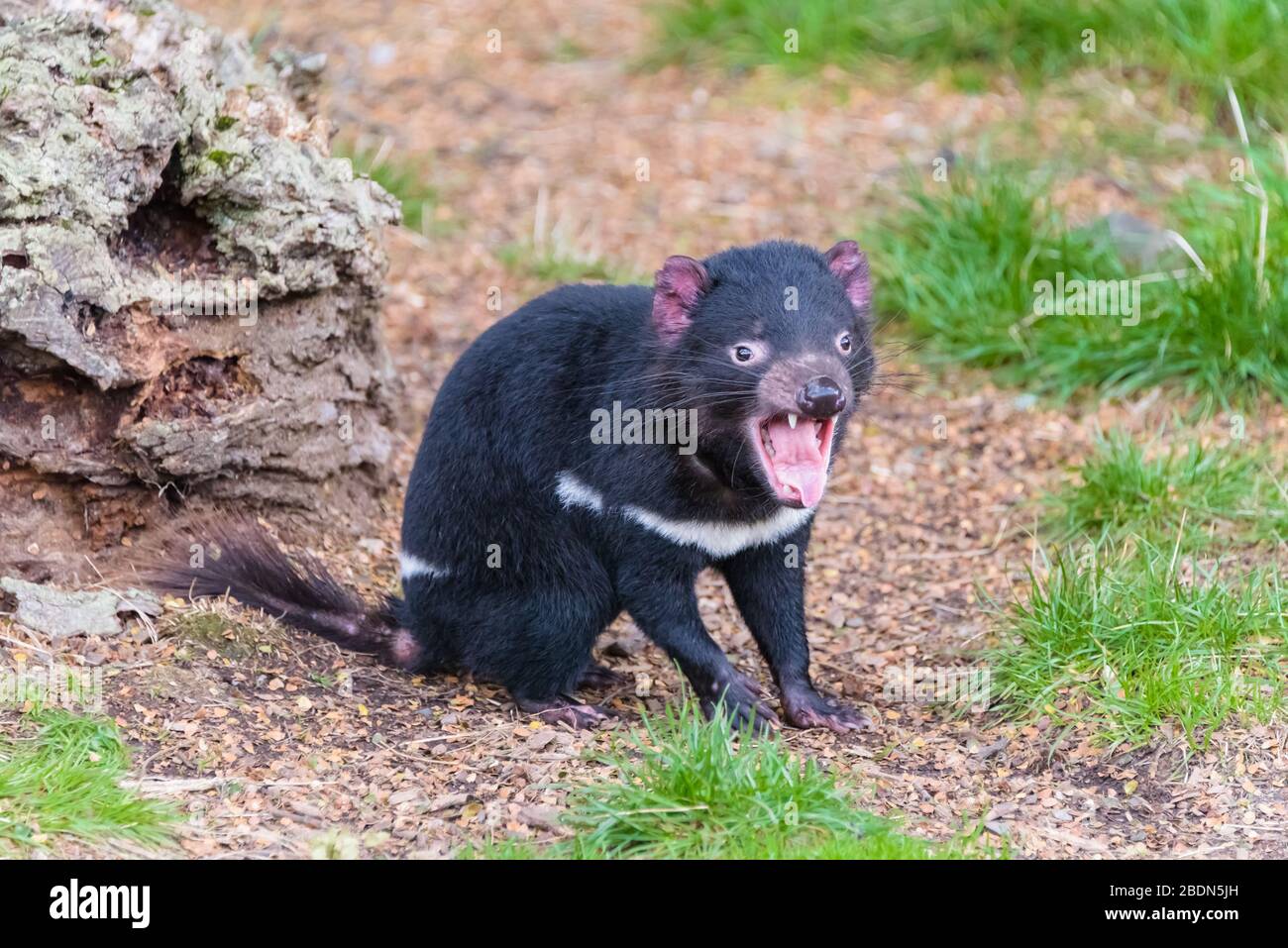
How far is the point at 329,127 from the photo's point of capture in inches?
162

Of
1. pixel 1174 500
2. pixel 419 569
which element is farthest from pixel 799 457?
pixel 1174 500

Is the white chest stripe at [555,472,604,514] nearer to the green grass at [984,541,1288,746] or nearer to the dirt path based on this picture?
the dirt path

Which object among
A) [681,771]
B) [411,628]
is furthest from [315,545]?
[681,771]

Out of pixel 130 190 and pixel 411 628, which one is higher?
pixel 130 190

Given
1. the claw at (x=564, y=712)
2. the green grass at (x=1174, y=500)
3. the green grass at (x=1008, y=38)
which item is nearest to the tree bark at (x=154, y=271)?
the claw at (x=564, y=712)

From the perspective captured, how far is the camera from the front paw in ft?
11.8

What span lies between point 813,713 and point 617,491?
0.70 m

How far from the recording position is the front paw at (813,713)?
3609 millimetres

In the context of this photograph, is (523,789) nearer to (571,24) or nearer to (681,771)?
(681,771)

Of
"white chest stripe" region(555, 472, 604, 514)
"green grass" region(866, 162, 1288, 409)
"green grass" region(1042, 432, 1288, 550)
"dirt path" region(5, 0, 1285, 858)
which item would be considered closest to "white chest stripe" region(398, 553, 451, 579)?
"dirt path" region(5, 0, 1285, 858)

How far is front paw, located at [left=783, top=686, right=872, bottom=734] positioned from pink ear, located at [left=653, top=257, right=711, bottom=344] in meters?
0.89

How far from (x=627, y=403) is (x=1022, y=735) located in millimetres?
1162

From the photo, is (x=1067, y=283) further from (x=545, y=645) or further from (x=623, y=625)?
(x=545, y=645)

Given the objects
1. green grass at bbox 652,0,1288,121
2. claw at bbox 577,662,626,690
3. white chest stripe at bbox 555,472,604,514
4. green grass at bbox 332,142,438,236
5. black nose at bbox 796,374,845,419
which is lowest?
claw at bbox 577,662,626,690
